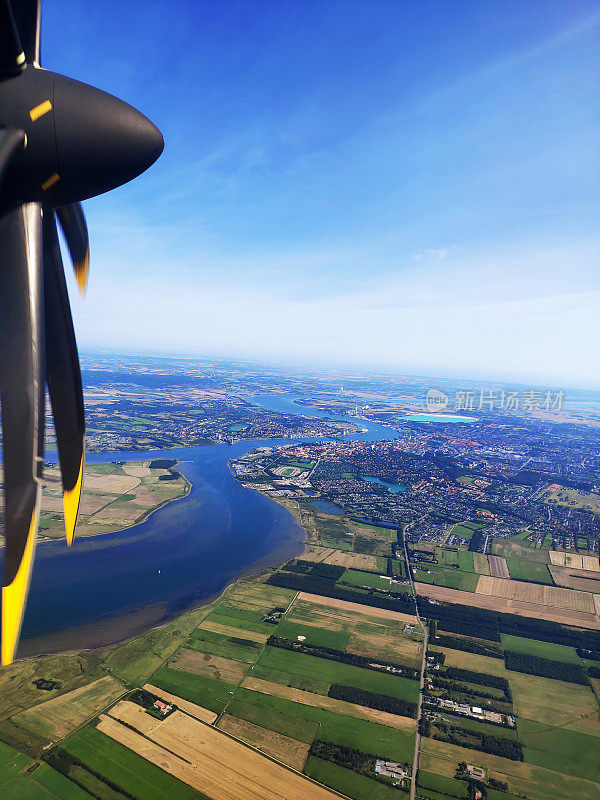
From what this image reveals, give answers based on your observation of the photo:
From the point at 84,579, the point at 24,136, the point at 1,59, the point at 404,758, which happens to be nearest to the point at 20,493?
the point at 24,136

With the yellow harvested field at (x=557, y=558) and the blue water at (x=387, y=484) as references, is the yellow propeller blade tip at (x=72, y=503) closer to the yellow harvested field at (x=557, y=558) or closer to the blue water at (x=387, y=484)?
the yellow harvested field at (x=557, y=558)

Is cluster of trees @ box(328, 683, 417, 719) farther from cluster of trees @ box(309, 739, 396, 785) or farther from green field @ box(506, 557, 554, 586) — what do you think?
green field @ box(506, 557, 554, 586)

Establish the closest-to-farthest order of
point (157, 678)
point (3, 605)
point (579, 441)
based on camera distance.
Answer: point (3, 605)
point (157, 678)
point (579, 441)

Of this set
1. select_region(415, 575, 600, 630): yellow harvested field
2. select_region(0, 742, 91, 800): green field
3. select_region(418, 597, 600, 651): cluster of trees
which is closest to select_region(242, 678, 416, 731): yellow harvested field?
select_region(0, 742, 91, 800): green field

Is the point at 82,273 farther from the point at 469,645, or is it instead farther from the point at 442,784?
the point at 469,645

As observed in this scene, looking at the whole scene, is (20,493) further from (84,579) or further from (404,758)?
(84,579)

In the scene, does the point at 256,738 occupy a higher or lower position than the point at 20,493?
lower

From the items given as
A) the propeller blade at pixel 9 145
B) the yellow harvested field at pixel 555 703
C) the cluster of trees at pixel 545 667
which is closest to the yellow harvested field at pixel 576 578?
the cluster of trees at pixel 545 667
